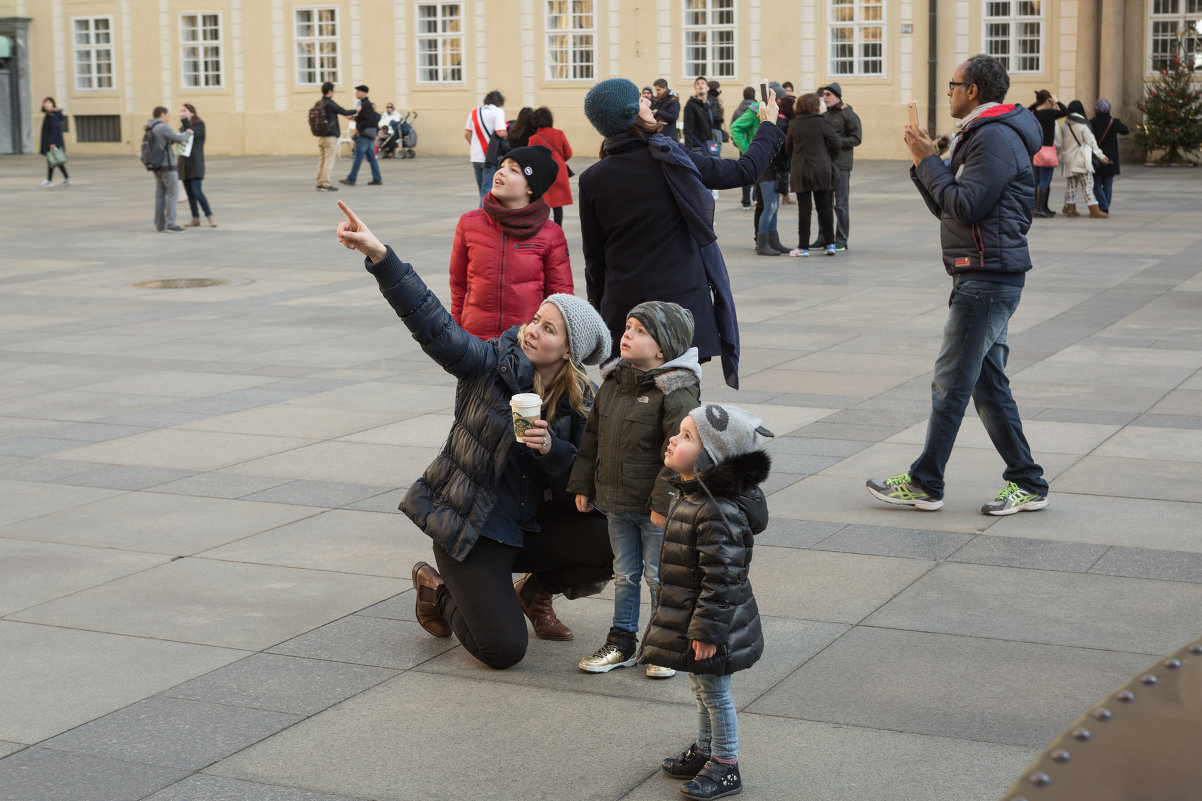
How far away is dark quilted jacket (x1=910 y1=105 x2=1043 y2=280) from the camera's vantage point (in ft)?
21.0

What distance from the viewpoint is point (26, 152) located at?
44.1 meters

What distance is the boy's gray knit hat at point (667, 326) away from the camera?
4609 mm

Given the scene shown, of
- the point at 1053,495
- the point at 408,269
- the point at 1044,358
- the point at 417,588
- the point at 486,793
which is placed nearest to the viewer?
the point at 486,793

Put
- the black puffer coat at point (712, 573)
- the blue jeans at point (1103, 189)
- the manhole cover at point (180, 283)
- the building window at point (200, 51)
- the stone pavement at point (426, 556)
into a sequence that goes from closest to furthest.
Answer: the black puffer coat at point (712, 573) < the stone pavement at point (426, 556) < the manhole cover at point (180, 283) < the blue jeans at point (1103, 189) < the building window at point (200, 51)

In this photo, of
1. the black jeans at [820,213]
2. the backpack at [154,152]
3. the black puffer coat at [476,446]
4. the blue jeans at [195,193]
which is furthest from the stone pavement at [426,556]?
the blue jeans at [195,193]

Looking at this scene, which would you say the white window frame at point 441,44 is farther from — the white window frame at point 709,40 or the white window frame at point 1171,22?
the white window frame at point 1171,22

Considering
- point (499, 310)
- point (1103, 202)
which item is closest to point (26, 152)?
point (1103, 202)

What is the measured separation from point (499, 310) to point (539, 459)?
1416 millimetres

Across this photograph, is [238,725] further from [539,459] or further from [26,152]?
[26,152]

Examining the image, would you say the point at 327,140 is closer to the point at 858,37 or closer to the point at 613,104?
the point at 858,37

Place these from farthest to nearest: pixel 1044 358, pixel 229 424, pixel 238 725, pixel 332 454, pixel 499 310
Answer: pixel 1044 358
pixel 229 424
pixel 332 454
pixel 499 310
pixel 238 725

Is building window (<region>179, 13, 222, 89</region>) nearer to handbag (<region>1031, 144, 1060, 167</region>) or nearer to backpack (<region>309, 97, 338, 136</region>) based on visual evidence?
backpack (<region>309, 97, 338, 136</region>)

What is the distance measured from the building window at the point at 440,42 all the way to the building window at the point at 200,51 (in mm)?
6318

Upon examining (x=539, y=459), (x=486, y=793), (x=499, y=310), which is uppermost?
(x=499, y=310)
